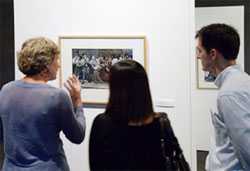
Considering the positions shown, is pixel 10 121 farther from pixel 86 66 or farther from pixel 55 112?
pixel 86 66

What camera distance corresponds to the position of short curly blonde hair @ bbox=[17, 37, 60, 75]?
2174 mm

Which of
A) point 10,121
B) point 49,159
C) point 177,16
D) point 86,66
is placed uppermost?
point 177,16

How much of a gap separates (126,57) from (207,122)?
0.78m

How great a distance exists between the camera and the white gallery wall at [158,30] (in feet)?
10.1

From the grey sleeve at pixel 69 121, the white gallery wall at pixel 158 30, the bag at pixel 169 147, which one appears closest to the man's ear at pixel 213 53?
the bag at pixel 169 147

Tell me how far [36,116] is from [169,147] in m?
0.68

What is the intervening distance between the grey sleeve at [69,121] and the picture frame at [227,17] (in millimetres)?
1270

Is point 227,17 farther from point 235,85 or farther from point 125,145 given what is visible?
point 125,145

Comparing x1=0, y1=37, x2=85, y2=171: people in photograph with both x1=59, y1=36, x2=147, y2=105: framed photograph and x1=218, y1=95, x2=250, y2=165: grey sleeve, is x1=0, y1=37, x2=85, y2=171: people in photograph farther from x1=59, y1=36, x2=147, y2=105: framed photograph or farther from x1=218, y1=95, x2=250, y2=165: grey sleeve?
x1=59, y1=36, x2=147, y2=105: framed photograph

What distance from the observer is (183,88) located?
3.12m

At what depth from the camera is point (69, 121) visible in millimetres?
2135

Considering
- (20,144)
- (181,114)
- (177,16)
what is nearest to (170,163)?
(20,144)

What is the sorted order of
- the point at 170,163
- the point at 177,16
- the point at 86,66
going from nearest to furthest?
1. the point at 170,163
2. the point at 177,16
3. the point at 86,66

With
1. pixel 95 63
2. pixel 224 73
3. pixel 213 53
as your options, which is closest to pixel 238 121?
pixel 224 73
